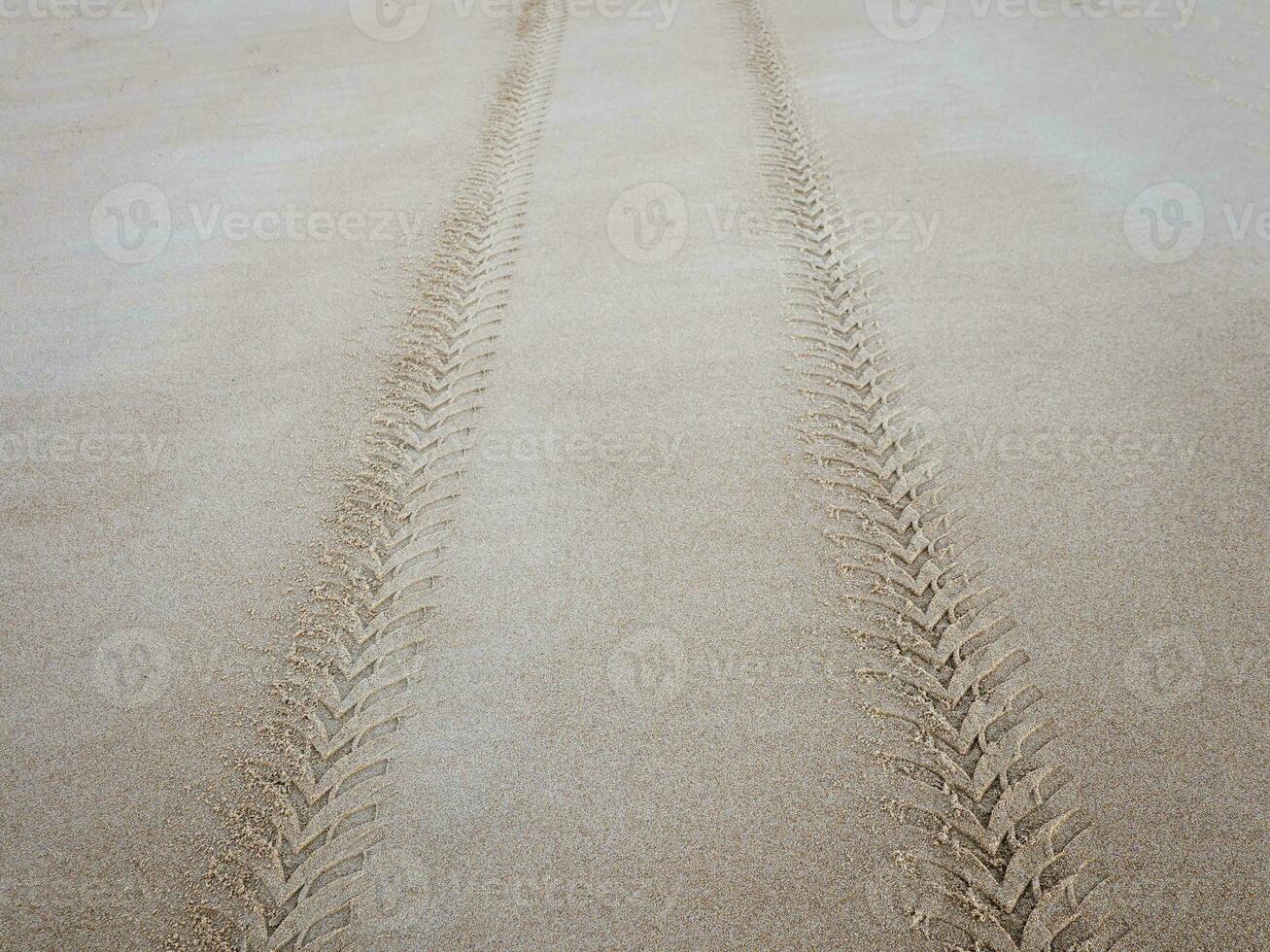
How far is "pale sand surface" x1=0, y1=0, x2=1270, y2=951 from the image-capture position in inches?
67.2

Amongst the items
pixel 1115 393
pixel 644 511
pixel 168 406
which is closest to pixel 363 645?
pixel 644 511

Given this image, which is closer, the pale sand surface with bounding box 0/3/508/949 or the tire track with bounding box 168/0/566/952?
the tire track with bounding box 168/0/566/952

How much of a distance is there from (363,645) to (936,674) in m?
1.32

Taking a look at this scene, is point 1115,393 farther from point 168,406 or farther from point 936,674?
point 168,406

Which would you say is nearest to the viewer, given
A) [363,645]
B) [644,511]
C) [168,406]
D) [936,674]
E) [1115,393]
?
[936,674]

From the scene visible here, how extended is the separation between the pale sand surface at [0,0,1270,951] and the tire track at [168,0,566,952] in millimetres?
64

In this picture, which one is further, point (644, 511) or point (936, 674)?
point (644, 511)

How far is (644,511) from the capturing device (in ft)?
8.02

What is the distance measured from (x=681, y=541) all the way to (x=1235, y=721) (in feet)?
4.12

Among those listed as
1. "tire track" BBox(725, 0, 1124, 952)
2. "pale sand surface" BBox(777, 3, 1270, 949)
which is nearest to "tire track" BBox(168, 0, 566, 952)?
"tire track" BBox(725, 0, 1124, 952)

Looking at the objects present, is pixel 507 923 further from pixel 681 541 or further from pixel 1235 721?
pixel 1235 721

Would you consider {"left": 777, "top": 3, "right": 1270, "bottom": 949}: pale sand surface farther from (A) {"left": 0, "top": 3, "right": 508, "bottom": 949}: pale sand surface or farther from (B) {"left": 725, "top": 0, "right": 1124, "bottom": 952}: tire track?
(A) {"left": 0, "top": 3, "right": 508, "bottom": 949}: pale sand surface

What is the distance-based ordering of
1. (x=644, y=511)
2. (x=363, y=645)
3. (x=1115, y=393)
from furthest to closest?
(x=1115, y=393) < (x=644, y=511) < (x=363, y=645)

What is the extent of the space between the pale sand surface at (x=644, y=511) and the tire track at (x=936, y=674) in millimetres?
63
